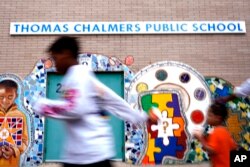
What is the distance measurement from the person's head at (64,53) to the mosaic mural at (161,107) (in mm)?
5612

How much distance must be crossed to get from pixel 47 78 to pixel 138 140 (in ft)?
8.60

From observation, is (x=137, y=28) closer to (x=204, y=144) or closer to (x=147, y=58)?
(x=147, y=58)

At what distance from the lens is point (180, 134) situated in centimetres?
821

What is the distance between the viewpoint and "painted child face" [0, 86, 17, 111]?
328 inches

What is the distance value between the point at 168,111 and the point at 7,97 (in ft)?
12.5

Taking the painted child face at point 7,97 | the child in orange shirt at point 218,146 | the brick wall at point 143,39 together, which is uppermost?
the brick wall at point 143,39

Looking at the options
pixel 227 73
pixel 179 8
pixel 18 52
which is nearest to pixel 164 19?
pixel 179 8

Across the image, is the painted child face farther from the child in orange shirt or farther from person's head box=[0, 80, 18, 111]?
the child in orange shirt

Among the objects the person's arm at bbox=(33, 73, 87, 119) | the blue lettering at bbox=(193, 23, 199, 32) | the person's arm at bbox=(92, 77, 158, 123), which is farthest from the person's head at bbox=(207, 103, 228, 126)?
the blue lettering at bbox=(193, 23, 199, 32)

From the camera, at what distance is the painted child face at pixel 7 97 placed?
834 cm

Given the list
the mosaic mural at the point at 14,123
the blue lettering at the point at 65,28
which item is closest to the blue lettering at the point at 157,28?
the blue lettering at the point at 65,28

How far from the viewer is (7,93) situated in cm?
843

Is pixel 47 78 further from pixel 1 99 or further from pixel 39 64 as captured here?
pixel 1 99

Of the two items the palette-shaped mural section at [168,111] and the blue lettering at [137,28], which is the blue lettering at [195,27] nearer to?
the palette-shaped mural section at [168,111]
